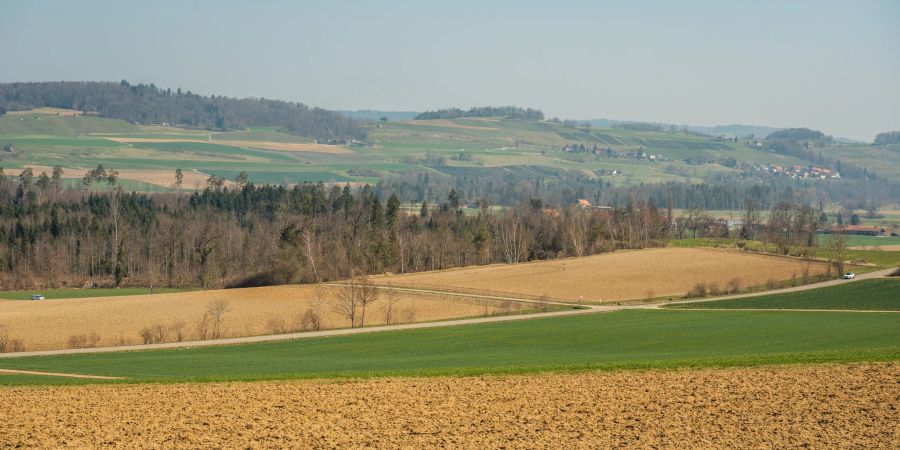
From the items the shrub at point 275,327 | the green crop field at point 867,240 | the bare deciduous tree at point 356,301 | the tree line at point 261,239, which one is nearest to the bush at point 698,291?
the bare deciduous tree at point 356,301

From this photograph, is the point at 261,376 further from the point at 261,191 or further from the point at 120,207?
the point at 261,191

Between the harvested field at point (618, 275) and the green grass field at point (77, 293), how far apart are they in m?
22.5

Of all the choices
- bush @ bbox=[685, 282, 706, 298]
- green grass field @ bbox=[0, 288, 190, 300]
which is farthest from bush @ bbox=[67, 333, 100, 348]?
bush @ bbox=[685, 282, 706, 298]

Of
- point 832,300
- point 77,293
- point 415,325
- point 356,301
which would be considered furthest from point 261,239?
point 832,300

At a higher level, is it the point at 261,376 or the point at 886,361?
the point at 886,361

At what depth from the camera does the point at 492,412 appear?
87.4 feet

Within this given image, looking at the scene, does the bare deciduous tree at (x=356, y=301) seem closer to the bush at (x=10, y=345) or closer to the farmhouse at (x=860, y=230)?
the bush at (x=10, y=345)

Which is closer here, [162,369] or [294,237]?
[162,369]

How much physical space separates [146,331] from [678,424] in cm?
4282

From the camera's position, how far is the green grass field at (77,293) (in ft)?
289

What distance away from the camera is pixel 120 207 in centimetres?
12744

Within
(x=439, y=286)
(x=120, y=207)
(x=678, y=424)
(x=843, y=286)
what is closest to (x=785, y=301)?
(x=843, y=286)

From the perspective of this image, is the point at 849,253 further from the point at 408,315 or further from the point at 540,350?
the point at 540,350

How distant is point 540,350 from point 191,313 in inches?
1203
